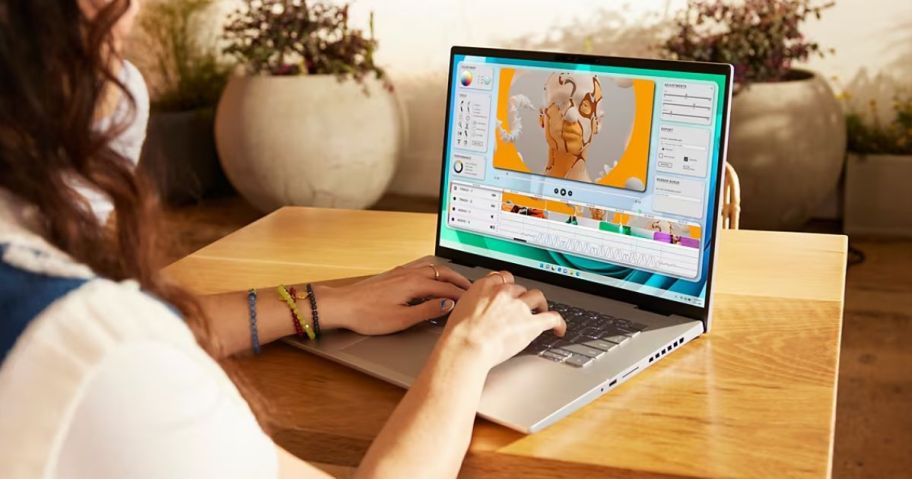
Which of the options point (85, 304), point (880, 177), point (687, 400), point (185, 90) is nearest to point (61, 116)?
point (85, 304)

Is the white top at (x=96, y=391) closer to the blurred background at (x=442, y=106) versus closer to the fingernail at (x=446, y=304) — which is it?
the fingernail at (x=446, y=304)

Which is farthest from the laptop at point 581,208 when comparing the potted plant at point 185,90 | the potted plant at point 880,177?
the potted plant at point 185,90

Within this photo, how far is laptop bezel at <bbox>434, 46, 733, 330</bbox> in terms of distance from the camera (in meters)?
1.22

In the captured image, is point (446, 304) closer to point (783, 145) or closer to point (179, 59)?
point (783, 145)

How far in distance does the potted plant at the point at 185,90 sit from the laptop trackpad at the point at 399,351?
3.54 metres

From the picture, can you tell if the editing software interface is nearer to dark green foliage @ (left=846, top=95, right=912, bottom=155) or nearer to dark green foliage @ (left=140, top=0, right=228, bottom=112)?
dark green foliage @ (left=846, top=95, right=912, bottom=155)

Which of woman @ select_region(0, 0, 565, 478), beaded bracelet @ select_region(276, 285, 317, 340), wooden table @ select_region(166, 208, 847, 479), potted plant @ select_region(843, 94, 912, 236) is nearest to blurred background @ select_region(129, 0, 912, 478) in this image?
potted plant @ select_region(843, 94, 912, 236)

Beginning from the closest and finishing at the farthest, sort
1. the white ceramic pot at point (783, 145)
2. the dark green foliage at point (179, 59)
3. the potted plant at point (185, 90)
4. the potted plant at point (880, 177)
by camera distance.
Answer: the white ceramic pot at point (783, 145) → the potted plant at point (880, 177) → the potted plant at point (185, 90) → the dark green foliage at point (179, 59)

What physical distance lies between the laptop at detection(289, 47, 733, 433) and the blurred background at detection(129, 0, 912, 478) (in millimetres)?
2149

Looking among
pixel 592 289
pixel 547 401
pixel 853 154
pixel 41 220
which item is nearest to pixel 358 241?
pixel 592 289

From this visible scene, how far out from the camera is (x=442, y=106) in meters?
Result: 4.86

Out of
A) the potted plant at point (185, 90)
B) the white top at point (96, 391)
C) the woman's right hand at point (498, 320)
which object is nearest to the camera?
the white top at point (96, 391)

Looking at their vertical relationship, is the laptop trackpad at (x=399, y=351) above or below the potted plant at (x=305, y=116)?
below

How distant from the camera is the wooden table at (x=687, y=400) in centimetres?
99
